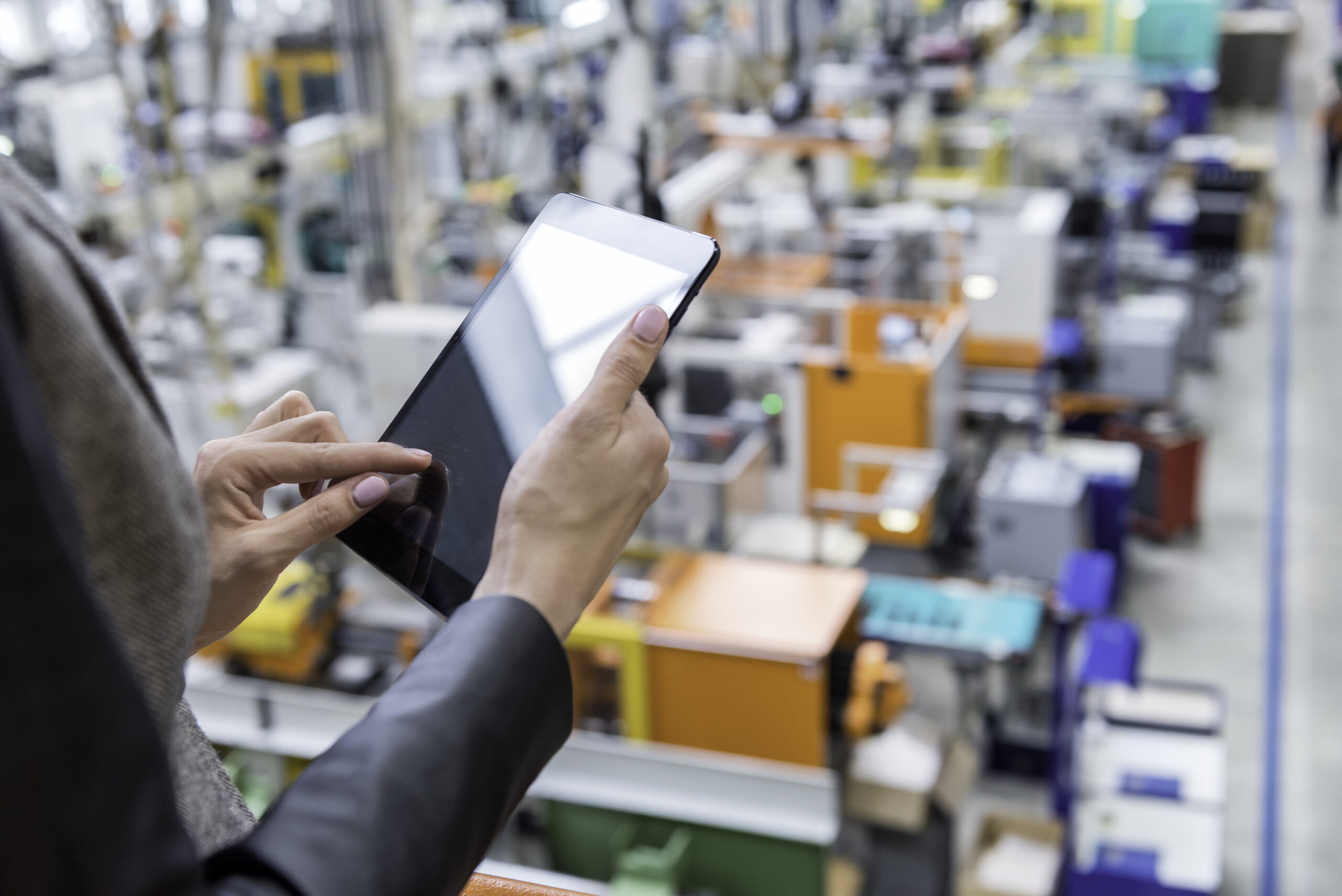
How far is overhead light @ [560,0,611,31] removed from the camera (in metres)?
14.9

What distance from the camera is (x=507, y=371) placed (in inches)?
44.3

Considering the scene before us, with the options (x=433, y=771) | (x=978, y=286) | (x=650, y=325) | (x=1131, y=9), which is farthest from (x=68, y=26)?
(x=1131, y=9)

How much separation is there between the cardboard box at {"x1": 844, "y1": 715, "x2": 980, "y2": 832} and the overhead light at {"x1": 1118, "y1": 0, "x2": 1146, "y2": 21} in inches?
725

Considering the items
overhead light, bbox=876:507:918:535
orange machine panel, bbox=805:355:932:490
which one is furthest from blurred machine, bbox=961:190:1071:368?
overhead light, bbox=876:507:918:535

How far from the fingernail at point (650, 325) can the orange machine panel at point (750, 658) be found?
16.1ft

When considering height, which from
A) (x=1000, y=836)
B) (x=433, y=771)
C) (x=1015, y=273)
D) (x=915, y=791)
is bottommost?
(x=1000, y=836)

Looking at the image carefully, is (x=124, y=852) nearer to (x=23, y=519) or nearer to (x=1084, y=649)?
(x=23, y=519)

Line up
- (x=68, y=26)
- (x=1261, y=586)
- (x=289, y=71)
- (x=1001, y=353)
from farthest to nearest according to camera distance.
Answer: (x=68, y=26), (x=289, y=71), (x=1001, y=353), (x=1261, y=586)

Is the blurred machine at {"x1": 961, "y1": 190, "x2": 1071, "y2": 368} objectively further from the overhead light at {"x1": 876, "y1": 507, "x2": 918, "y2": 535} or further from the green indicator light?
the green indicator light

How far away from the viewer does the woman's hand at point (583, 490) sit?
0.84 m

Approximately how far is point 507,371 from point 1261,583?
9.09 m

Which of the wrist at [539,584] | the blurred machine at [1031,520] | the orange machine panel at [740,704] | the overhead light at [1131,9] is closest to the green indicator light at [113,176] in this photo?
the orange machine panel at [740,704]

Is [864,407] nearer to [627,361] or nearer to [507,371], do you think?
[507,371]

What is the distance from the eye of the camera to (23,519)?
21.5 inches
